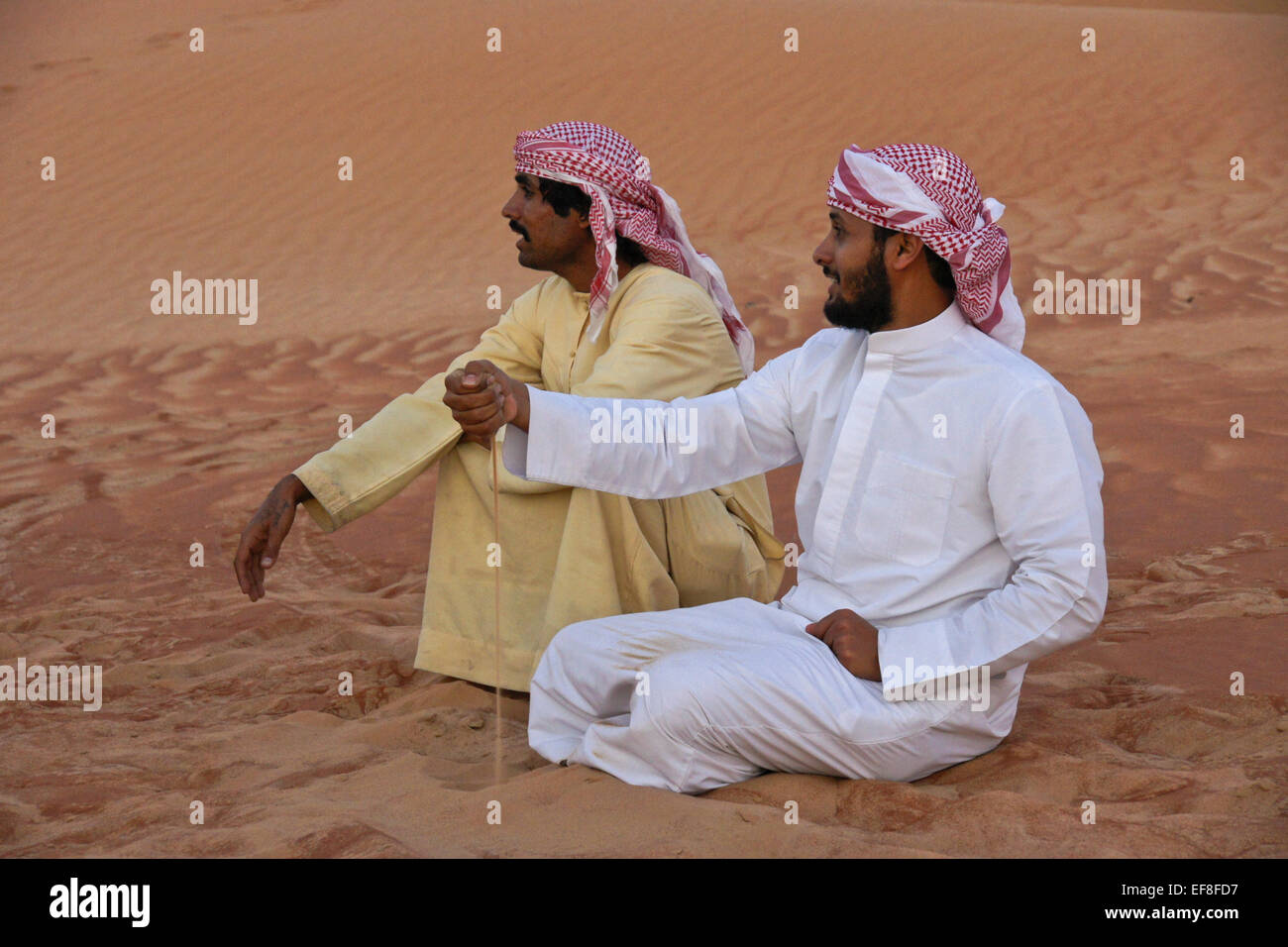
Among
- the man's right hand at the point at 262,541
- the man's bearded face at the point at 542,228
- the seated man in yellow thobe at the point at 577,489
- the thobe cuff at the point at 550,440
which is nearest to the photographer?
the thobe cuff at the point at 550,440

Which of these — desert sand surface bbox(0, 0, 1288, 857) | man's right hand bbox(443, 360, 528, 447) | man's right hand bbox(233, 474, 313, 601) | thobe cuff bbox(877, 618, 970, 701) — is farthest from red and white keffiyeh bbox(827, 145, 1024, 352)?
man's right hand bbox(233, 474, 313, 601)

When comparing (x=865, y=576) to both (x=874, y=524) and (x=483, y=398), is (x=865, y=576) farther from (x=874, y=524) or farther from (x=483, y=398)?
(x=483, y=398)

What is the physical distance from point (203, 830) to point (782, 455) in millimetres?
1665

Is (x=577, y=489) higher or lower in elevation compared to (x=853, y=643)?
higher

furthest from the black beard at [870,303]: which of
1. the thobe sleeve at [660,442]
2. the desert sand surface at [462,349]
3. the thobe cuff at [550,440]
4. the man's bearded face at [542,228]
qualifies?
the man's bearded face at [542,228]

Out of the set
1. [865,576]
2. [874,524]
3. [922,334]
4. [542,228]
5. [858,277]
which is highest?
[542,228]

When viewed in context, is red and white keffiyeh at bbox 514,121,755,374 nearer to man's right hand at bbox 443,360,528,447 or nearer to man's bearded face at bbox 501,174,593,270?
man's bearded face at bbox 501,174,593,270

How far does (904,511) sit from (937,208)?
0.69 meters

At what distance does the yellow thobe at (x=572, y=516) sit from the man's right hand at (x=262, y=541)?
14 centimetres

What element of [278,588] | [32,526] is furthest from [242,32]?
[278,588]

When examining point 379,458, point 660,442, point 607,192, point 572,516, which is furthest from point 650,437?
point 607,192

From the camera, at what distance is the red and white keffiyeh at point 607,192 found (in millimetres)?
4359

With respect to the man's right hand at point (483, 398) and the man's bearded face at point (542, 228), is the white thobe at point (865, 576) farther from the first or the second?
the man's bearded face at point (542, 228)

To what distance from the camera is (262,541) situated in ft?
12.7
